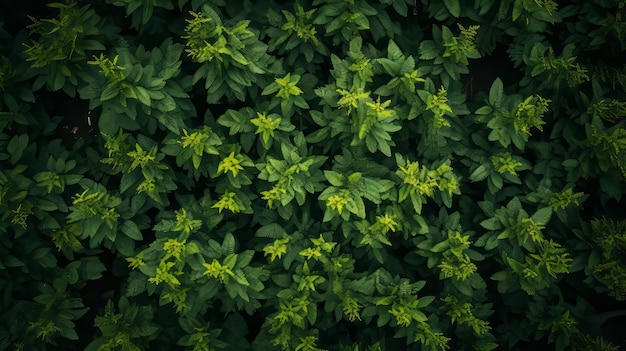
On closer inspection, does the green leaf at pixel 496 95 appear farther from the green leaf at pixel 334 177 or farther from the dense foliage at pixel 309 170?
the green leaf at pixel 334 177

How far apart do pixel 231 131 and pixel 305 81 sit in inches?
18.7

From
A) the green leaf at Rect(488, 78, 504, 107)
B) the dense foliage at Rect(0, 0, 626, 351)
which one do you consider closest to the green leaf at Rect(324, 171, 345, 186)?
the dense foliage at Rect(0, 0, 626, 351)

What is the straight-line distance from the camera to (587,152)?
132 inches

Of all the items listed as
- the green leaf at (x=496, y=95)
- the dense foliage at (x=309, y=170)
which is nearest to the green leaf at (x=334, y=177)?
the dense foliage at (x=309, y=170)

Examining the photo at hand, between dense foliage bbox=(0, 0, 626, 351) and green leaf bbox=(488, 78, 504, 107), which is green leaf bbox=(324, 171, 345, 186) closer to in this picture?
dense foliage bbox=(0, 0, 626, 351)

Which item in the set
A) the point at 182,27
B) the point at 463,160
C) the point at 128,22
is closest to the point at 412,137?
the point at 463,160

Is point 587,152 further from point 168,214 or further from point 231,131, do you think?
point 168,214

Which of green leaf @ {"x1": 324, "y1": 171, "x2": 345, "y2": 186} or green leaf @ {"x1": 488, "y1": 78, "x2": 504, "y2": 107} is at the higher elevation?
green leaf @ {"x1": 488, "y1": 78, "x2": 504, "y2": 107}

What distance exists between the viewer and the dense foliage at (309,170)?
3125 millimetres

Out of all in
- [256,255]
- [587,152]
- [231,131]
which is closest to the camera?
[231,131]

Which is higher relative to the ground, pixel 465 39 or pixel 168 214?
pixel 465 39

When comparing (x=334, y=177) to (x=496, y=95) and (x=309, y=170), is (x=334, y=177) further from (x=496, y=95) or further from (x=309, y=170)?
(x=496, y=95)

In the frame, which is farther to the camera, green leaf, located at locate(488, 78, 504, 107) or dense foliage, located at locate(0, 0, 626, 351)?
green leaf, located at locate(488, 78, 504, 107)

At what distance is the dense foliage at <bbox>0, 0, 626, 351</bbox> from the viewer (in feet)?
10.3
